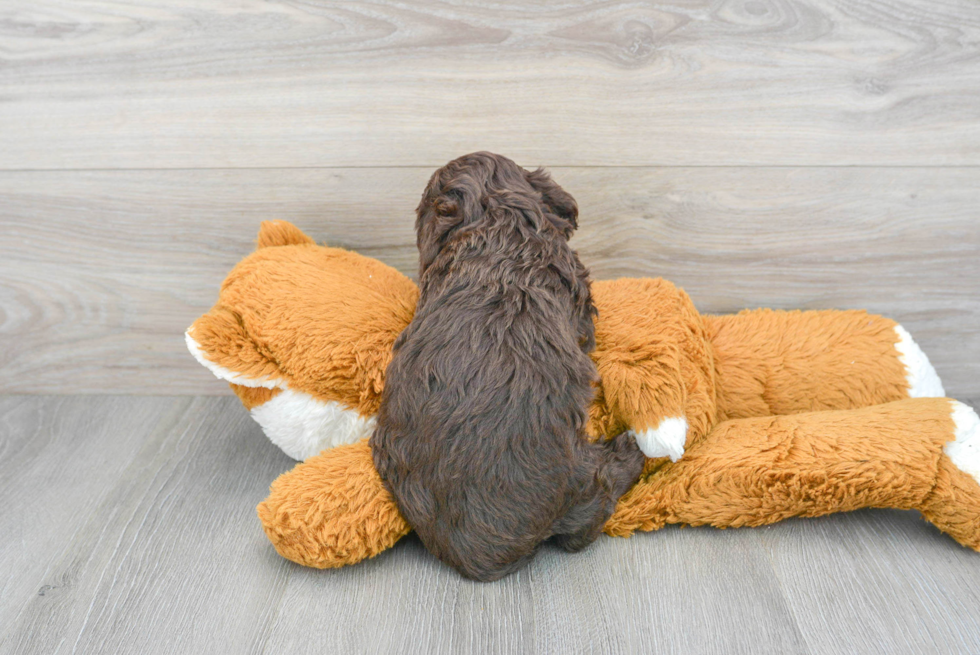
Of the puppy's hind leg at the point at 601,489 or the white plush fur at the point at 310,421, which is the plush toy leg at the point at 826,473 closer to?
the puppy's hind leg at the point at 601,489

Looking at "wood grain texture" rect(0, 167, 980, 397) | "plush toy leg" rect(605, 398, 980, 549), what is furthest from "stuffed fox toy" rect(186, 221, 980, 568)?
"wood grain texture" rect(0, 167, 980, 397)

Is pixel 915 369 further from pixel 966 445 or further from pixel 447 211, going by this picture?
pixel 447 211

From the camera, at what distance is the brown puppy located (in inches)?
31.9

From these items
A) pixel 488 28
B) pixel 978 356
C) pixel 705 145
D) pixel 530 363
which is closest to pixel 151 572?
pixel 530 363

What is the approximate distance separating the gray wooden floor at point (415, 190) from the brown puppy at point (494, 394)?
87 mm

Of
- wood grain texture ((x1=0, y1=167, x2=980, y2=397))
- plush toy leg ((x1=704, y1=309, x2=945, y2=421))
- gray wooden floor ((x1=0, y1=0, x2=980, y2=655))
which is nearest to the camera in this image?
gray wooden floor ((x1=0, y1=0, x2=980, y2=655))

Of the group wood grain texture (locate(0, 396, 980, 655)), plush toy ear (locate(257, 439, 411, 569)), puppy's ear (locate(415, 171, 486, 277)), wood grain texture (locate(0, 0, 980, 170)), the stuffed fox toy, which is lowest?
wood grain texture (locate(0, 396, 980, 655))

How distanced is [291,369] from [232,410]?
403 millimetres

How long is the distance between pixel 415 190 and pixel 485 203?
0.99 feet

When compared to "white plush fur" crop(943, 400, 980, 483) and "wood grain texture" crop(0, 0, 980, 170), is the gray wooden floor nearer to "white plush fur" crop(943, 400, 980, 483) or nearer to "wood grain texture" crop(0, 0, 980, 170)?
"wood grain texture" crop(0, 0, 980, 170)

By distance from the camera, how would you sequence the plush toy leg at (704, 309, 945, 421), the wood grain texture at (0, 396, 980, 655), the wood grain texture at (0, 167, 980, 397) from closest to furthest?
the wood grain texture at (0, 396, 980, 655)
the plush toy leg at (704, 309, 945, 421)
the wood grain texture at (0, 167, 980, 397)

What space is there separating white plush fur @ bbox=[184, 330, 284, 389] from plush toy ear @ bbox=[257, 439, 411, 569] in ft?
0.47

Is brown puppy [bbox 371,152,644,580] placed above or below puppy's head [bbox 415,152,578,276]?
below

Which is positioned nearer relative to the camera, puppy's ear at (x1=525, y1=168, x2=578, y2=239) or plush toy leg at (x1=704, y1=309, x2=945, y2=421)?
puppy's ear at (x1=525, y1=168, x2=578, y2=239)
